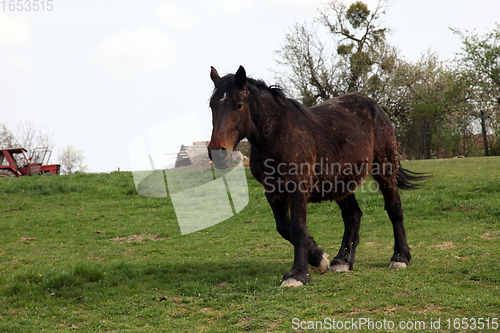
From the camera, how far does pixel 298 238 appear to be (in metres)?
5.59

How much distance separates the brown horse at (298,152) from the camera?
544 cm

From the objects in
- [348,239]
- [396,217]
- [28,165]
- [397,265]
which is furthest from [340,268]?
[28,165]

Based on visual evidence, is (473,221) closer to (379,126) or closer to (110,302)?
(379,126)

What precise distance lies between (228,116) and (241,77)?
59cm

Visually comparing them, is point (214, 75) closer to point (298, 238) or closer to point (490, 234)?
point (298, 238)

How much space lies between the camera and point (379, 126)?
7242 mm

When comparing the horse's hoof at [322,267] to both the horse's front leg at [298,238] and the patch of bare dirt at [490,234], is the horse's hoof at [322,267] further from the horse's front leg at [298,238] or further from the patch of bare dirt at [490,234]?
the patch of bare dirt at [490,234]

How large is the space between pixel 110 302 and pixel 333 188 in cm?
372

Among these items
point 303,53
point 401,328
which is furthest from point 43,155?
point 401,328

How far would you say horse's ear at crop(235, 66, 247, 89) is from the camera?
537cm

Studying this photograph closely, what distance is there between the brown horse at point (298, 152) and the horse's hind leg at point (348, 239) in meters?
0.02

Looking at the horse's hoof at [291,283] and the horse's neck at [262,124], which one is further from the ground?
the horse's neck at [262,124]

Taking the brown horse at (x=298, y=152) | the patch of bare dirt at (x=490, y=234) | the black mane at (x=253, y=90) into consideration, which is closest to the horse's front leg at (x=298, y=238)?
the brown horse at (x=298, y=152)

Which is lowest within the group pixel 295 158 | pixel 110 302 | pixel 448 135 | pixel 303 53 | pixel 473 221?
pixel 110 302
